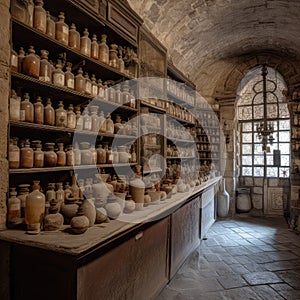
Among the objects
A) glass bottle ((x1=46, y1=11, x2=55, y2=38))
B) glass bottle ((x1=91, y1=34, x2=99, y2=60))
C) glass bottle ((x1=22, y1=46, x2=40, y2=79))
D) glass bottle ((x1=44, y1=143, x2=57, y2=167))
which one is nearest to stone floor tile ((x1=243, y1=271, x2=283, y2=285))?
glass bottle ((x1=44, y1=143, x2=57, y2=167))

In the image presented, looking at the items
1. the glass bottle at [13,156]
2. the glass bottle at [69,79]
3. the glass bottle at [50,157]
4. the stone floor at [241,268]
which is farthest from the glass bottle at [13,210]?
the stone floor at [241,268]

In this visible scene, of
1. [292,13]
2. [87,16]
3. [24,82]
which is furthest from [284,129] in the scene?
[24,82]

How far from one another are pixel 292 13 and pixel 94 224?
4253 mm

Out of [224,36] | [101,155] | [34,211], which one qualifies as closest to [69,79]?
[101,155]

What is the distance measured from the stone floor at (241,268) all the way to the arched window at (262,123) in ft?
5.95

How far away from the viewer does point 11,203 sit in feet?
5.62

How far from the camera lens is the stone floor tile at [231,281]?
2.86 metres

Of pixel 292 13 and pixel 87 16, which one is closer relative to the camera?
pixel 87 16

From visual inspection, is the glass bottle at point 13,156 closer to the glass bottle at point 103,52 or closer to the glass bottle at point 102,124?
the glass bottle at point 102,124

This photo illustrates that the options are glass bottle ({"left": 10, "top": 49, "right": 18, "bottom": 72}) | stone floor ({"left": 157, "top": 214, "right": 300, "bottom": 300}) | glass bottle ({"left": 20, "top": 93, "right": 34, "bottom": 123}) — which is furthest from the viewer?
stone floor ({"left": 157, "top": 214, "right": 300, "bottom": 300})

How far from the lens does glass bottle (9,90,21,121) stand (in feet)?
5.77

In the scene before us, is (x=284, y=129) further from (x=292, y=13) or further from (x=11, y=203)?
(x=11, y=203)

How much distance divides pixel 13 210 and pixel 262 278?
2674mm

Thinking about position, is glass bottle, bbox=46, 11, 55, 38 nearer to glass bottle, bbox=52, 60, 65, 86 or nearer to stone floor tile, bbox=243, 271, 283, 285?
glass bottle, bbox=52, 60, 65, 86
